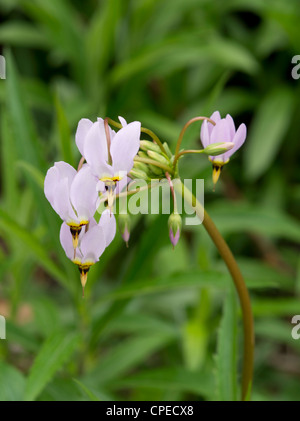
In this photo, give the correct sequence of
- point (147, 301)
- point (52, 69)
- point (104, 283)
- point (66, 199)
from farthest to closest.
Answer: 1. point (52, 69)
2. point (104, 283)
3. point (147, 301)
4. point (66, 199)

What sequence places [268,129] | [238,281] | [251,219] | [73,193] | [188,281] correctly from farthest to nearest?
[268,129], [251,219], [188,281], [238,281], [73,193]

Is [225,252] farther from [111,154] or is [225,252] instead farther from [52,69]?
[52,69]

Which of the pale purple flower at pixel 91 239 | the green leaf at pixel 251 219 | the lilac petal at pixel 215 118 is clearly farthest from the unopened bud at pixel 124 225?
the green leaf at pixel 251 219

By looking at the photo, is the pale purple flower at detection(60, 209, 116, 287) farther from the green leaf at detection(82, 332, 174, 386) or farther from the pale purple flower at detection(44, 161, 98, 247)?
the green leaf at detection(82, 332, 174, 386)

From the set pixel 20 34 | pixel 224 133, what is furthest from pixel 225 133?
pixel 20 34

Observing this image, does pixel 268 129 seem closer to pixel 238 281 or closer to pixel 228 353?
pixel 228 353
